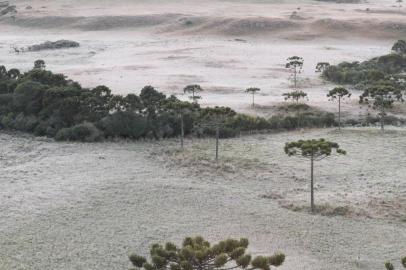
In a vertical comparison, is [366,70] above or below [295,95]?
above

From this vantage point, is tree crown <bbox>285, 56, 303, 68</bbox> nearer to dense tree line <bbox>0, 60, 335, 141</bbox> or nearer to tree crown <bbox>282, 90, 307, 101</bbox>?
tree crown <bbox>282, 90, 307, 101</bbox>

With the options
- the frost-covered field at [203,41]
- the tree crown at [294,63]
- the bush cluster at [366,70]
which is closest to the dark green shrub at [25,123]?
the frost-covered field at [203,41]

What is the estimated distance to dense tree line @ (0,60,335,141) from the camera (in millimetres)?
44094

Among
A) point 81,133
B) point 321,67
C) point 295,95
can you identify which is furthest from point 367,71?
point 81,133

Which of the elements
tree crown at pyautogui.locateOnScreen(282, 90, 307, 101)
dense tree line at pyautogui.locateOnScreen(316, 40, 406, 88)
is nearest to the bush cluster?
dense tree line at pyautogui.locateOnScreen(316, 40, 406, 88)

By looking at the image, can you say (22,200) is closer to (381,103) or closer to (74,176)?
(74,176)

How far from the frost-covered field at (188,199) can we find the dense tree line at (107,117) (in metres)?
1.57

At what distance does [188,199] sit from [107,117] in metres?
15.4

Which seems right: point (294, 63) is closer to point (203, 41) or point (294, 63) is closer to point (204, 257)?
point (203, 41)

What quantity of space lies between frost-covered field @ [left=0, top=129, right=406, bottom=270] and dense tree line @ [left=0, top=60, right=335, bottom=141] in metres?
1.57

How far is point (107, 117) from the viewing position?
4472 centimetres

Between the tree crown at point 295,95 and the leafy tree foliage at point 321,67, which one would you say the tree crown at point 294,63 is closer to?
the leafy tree foliage at point 321,67

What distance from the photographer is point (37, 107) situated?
161ft

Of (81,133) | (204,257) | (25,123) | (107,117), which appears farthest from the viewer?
(25,123)
